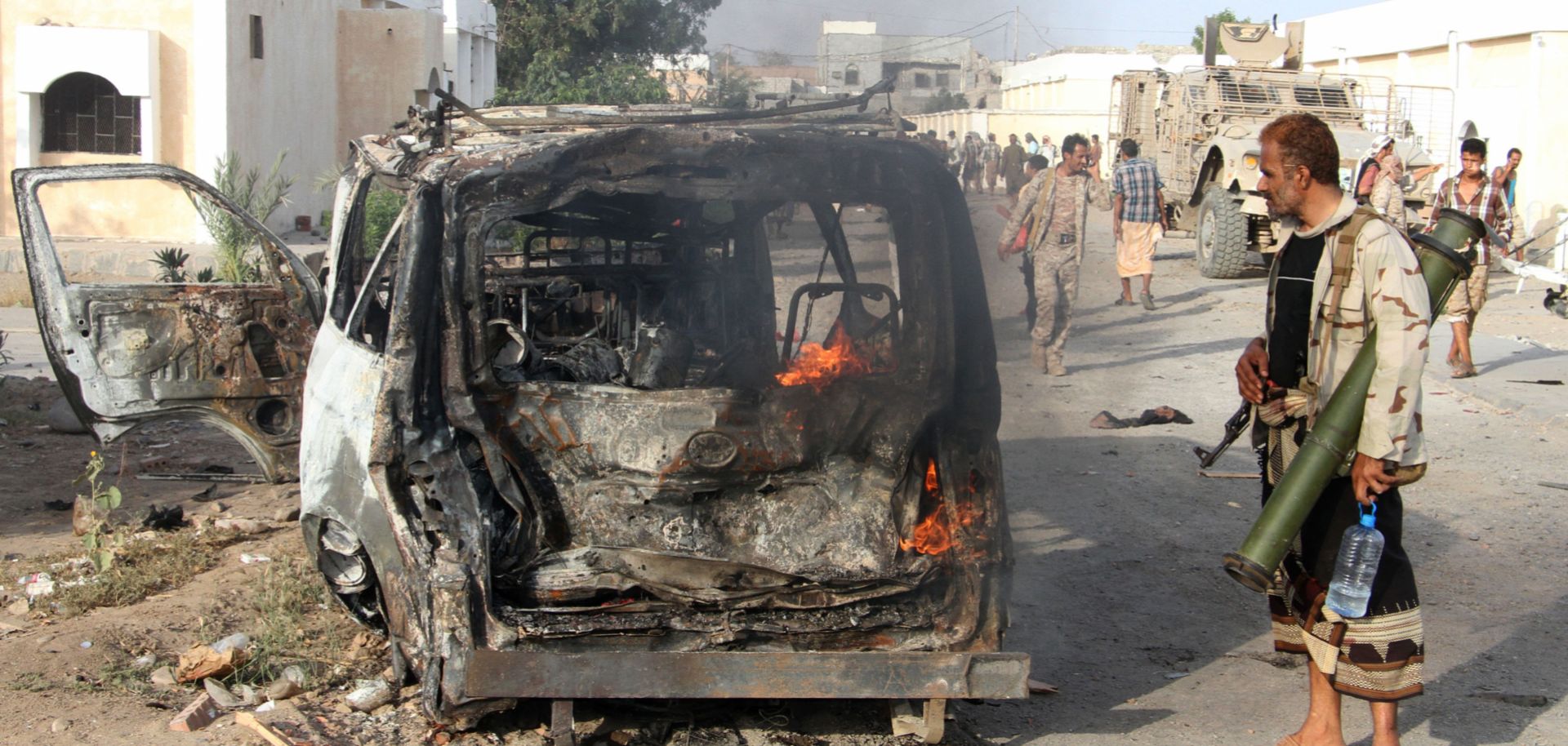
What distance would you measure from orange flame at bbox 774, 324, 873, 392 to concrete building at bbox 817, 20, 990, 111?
50.6m

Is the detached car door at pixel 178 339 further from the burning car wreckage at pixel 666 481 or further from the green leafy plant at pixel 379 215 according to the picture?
the green leafy plant at pixel 379 215

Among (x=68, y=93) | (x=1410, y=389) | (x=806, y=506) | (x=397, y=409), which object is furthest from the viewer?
(x=68, y=93)

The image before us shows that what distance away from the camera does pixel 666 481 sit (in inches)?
151

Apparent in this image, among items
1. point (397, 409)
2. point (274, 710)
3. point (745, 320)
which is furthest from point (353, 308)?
point (745, 320)

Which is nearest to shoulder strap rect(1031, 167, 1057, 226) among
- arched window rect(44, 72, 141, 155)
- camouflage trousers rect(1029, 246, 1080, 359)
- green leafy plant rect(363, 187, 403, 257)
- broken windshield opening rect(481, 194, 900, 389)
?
camouflage trousers rect(1029, 246, 1080, 359)

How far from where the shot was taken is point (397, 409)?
11.8 feet

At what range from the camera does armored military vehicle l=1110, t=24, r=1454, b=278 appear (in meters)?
15.9

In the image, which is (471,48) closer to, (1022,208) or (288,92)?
(288,92)

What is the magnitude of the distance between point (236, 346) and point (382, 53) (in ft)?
56.4

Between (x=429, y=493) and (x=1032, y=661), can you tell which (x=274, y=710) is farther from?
(x=1032, y=661)

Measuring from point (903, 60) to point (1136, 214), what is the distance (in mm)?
52592

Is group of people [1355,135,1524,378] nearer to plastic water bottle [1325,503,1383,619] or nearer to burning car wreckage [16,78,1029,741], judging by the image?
plastic water bottle [1325,503,1383,619]

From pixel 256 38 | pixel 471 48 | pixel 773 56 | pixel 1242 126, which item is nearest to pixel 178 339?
pixel 256 38

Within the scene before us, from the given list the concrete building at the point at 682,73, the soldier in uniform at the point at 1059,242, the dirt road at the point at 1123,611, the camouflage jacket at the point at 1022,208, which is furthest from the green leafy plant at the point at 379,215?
the concrete building at the point at 682,73
